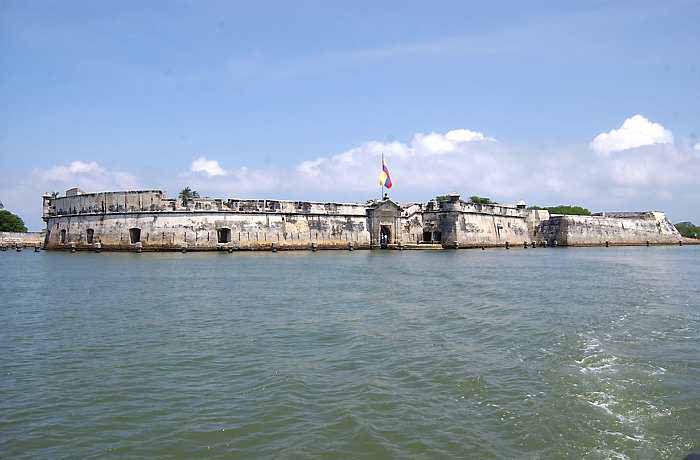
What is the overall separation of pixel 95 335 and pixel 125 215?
2530 centimetres

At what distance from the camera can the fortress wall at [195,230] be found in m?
31.5

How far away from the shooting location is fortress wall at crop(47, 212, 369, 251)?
1242 inches

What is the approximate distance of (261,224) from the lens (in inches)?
1318

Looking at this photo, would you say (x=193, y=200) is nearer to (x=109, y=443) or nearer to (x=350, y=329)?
(x=350, y=329)

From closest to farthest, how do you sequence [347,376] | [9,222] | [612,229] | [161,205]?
1. [347,376]
2. [161,205]
3. [612,229]
4. [9,222]

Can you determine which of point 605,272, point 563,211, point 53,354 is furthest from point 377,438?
point 563,211

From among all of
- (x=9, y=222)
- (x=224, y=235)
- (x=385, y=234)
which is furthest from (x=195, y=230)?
(x=9, y=222)

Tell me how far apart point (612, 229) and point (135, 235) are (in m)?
43.0

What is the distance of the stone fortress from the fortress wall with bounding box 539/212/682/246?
425 centimetres

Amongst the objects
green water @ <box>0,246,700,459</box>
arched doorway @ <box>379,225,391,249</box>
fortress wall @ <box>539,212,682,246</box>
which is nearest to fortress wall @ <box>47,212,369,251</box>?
arched doorway @ <box>379,225,391,249</box>

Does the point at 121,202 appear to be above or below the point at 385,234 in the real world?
above

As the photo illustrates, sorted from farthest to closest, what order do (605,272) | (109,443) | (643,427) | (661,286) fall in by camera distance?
1. (605,272)
2. (661,286)
3. (643,427)
4. (109,443)

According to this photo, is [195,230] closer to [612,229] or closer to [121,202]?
[121,202]

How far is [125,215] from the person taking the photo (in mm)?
31734
